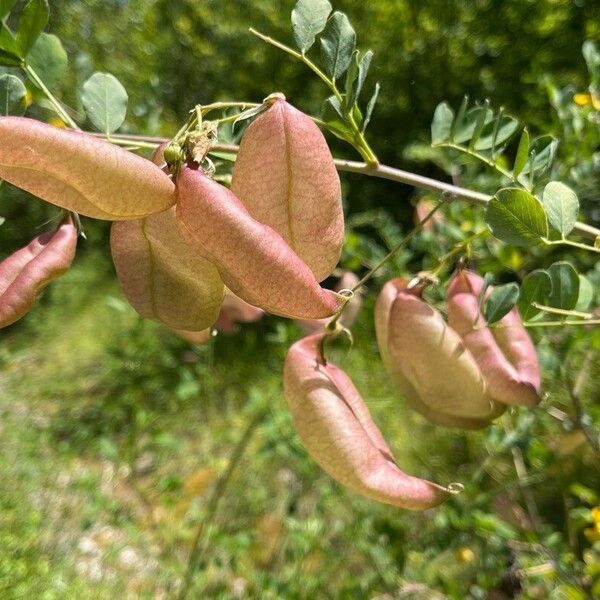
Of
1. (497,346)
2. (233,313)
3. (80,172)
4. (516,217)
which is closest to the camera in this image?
(80,172)

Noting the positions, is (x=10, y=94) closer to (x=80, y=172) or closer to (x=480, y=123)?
(x=80, y=172)

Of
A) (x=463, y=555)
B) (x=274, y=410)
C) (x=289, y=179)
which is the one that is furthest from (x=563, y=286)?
(x=274, y=410)

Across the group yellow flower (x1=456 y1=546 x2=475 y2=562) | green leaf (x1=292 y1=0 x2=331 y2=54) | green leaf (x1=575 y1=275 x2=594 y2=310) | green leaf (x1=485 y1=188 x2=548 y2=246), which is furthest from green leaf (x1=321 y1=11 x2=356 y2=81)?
yellow flower (x1=456 y1=546 x2=475 y2=562)

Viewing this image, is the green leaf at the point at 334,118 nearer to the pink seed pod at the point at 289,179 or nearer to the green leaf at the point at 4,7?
the pink seed pod at the point at 289,179

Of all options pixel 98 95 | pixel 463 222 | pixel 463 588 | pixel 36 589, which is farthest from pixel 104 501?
pixel 98 95

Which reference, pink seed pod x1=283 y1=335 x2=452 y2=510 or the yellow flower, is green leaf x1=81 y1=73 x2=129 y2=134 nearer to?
pink seed pod x1=283 y1=335 x2=452 y2=510
